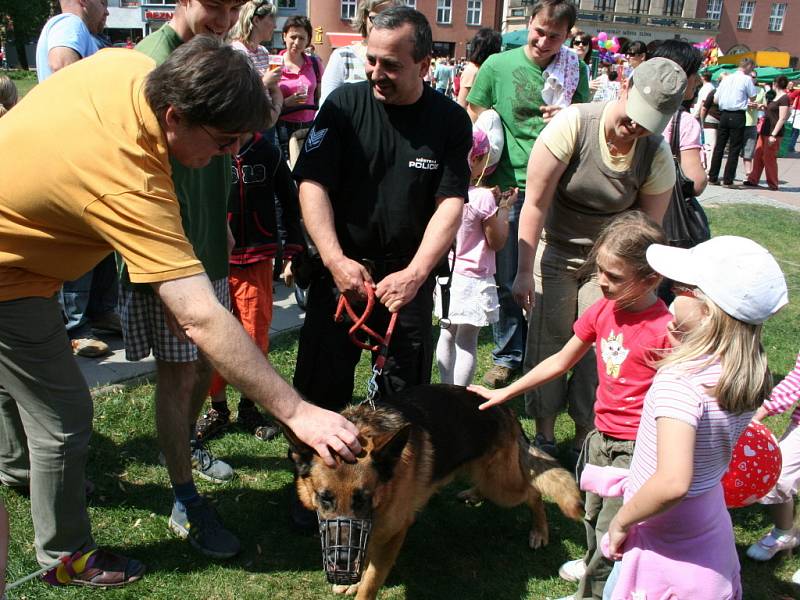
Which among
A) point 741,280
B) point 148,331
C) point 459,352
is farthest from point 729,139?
point 148,331

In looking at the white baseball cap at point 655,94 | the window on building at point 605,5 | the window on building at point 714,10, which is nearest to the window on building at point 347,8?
the window on building at point 605,5

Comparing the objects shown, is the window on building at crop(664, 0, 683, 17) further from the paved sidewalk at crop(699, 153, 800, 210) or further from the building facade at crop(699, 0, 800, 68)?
the paved sidewalk at crop(699, 153, 800, 210)

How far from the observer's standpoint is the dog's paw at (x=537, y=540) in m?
3.62

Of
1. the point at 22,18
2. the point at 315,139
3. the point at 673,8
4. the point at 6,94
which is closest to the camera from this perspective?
the point at 315,139

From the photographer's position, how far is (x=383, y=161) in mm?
3234

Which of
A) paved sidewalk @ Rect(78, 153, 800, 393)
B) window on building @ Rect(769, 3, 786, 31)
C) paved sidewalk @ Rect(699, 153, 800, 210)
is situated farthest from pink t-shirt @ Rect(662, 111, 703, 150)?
window on building @ Rect(769, 3, 786, 31)

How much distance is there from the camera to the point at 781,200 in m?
13.5

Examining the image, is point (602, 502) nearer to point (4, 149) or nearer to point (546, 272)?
point (546, 272)

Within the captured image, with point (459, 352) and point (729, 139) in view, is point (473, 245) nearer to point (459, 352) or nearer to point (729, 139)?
point (459, 352)

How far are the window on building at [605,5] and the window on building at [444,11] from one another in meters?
13.6

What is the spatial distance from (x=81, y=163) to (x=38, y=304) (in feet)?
2.53

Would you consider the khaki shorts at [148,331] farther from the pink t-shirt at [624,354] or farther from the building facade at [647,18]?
the building facade at [647,18]

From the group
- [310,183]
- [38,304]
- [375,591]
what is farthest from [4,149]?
[375,591]

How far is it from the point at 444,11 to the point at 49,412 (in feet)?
210
